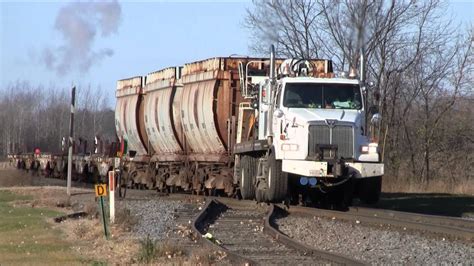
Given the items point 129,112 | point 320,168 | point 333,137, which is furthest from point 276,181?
point 129,112

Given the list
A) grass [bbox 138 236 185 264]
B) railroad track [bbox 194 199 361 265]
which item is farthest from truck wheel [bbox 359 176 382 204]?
grass [bbox 138 236 185 264]

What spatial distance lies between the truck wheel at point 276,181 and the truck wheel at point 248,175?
253cm

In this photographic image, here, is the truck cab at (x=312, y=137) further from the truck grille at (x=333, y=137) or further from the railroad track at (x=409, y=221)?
the railroad track at (x=409, y=221)

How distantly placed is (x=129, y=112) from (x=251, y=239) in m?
22.1

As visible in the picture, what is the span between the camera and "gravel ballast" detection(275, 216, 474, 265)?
11820 mm

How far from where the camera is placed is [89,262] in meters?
11.7

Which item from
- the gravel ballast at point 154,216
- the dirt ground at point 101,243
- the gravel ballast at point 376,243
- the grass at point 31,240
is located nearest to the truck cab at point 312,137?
the gravel ballast at point 376,243

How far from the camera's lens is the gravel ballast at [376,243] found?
11820 mm

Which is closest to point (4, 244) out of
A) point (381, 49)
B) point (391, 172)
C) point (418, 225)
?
point (418, 225)

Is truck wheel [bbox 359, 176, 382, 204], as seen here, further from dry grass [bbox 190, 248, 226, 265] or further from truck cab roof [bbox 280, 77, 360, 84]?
dry grass [bbox 190, 248, 226, 265]

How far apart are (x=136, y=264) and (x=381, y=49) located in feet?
112

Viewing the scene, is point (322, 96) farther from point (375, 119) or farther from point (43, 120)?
point (43, 120)

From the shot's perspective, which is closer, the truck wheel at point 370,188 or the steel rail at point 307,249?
the steel rail at point 307,249

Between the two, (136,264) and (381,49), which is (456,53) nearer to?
(381,49)
